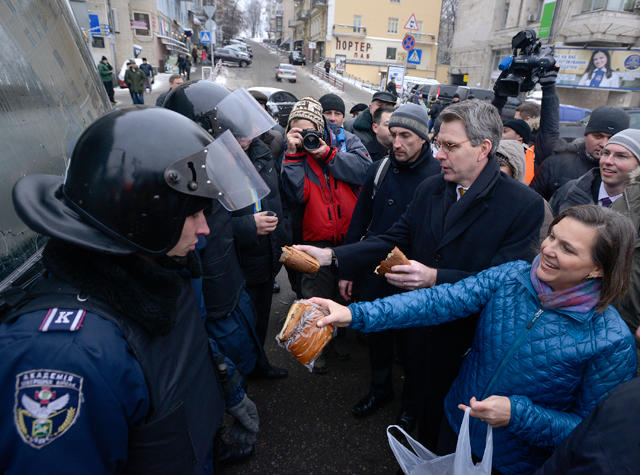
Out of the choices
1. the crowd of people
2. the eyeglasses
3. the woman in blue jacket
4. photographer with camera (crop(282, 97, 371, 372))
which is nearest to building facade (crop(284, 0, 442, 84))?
photographer with camera (crop(282, 97, 371, 372))

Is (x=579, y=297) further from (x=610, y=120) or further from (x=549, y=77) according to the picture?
(x=549, y=77)

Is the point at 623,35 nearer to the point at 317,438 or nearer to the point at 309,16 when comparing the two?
the point at 317,438

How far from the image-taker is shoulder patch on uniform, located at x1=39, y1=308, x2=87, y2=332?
91 cm

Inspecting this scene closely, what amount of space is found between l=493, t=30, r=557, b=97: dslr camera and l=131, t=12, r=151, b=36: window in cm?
2638

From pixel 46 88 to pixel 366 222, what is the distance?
2.07 metres

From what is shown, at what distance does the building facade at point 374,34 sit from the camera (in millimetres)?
43000

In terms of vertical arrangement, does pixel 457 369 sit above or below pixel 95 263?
below

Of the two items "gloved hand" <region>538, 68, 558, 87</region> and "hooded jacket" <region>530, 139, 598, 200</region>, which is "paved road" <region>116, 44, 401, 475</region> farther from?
"gloved hand" <region>538, 68, 558, 87</region>

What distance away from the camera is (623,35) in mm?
20406

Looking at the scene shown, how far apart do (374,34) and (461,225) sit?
48.6m

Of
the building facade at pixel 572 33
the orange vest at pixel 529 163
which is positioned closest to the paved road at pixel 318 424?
the orange vest at pixel 529 163

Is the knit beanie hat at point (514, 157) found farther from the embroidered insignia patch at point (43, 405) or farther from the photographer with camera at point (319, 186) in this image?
the embroidered insignia patch at point (43, 405)

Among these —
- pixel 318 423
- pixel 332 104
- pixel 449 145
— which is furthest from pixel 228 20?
pixel 318 423

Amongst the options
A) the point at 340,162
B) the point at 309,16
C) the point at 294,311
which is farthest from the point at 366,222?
the point at 309,16
